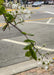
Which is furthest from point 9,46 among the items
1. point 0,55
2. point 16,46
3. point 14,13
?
point 14,13

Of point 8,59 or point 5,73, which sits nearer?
point 5,73

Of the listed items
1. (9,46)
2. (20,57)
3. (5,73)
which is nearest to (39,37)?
(9,46)

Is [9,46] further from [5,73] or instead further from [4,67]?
[5,73]

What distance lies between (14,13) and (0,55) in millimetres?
5150

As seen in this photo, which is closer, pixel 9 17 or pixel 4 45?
pixel 9 17

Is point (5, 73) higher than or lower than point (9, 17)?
lower

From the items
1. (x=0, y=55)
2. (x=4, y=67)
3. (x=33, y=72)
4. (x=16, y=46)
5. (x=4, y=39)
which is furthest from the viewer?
(x=4, y=39)

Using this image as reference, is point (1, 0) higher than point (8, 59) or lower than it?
higher

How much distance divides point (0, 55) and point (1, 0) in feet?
17.1

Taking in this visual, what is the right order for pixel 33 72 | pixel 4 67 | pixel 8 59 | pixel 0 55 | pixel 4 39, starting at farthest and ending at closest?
pixel 4 39
pixel 0 55
pixel 8 59
pixel 4 67
pixel 33 72

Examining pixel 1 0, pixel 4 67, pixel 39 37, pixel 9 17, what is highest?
pixel 1 0

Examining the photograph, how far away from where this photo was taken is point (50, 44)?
7.61 m

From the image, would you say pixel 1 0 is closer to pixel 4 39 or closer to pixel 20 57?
pixel 20 57

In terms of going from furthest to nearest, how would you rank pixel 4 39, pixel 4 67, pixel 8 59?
pixel 4 39 → pixel 8 59 → pixel 4 67
